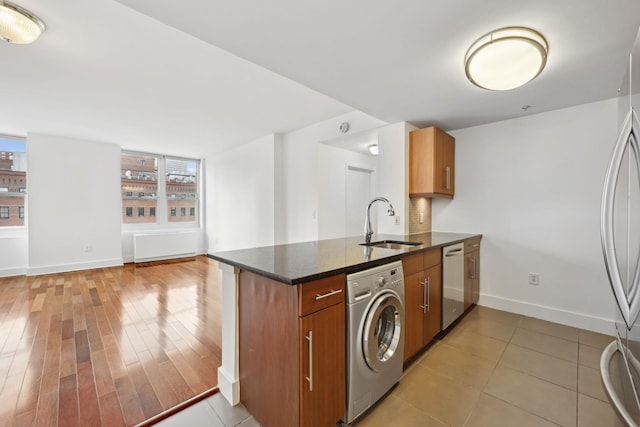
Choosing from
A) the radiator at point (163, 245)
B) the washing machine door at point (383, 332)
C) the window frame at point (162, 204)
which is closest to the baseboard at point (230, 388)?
the washing machine door at point (383, 332)

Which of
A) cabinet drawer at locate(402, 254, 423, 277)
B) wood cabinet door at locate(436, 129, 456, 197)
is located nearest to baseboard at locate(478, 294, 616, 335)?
wood cabinet door at locate(436, 129, 456, 197)

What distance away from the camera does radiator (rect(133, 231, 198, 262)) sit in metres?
5.72

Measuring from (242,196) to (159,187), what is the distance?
2.52 meters

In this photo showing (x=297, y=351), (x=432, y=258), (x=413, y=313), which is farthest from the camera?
(x=432, y=258)

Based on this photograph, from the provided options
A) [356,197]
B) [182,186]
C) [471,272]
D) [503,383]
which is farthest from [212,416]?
[182,186]

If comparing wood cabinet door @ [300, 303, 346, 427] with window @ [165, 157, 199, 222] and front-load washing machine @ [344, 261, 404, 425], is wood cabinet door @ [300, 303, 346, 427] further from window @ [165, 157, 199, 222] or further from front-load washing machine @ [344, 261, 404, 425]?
window @ [165, 157, 199, 222]

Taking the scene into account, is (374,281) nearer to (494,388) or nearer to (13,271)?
(494,388)

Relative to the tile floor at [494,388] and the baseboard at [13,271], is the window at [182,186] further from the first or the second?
the tile floor at [494,388]

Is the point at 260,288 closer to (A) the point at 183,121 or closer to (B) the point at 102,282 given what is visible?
(A) the point at 183,121

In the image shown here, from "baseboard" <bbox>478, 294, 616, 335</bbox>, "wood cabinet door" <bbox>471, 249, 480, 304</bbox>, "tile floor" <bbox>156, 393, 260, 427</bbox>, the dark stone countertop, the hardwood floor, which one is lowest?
"tile floor" <bbox>156, 393, 260, 427</bbox>

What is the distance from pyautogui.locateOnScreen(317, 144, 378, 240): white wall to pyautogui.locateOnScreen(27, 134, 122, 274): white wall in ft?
14.8

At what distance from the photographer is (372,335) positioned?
1.49m

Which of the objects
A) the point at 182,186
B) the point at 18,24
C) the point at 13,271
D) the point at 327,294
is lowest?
the point at 13,271

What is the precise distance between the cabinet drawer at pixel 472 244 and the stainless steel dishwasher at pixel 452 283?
14cm
